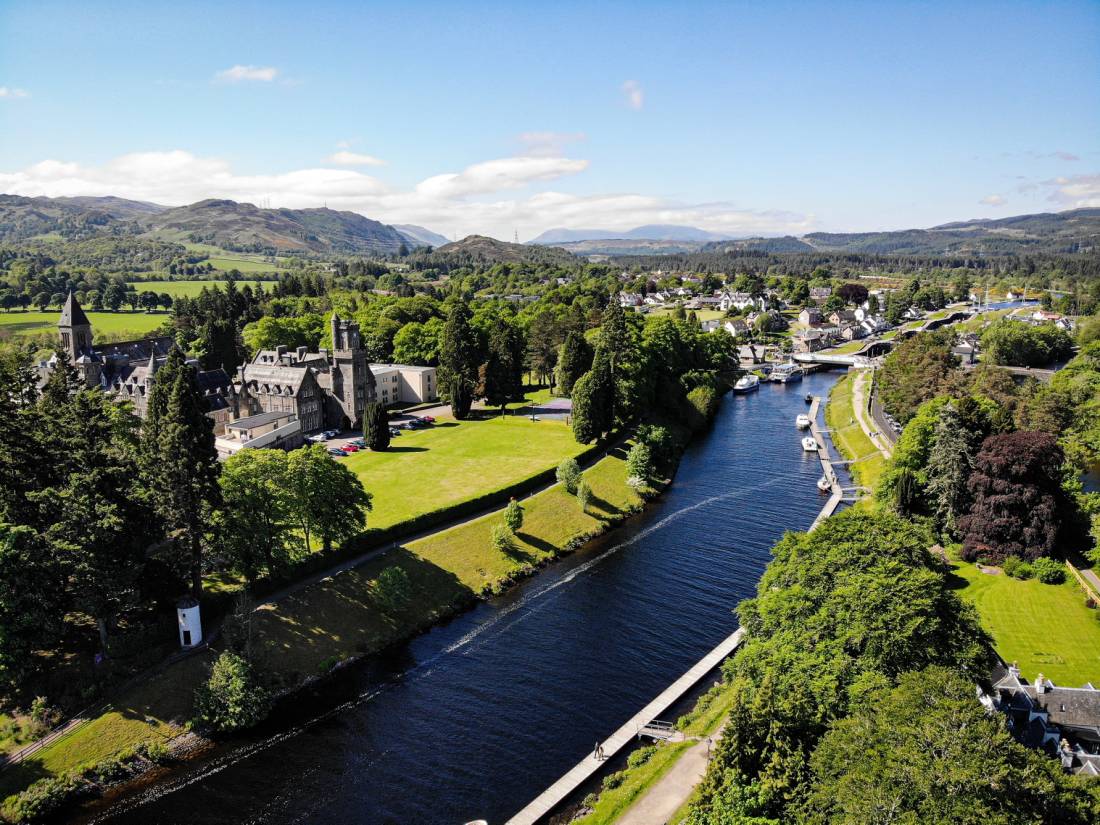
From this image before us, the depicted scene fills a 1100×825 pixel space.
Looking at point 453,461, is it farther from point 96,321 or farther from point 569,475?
point 96,321

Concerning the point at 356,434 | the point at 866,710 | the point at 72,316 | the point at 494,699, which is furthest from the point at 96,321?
the point at 866,710

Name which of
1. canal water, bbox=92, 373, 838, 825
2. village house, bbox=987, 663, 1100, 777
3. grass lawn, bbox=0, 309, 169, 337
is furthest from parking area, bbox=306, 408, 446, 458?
grass lawn, bbox=0, 309, 169, 337

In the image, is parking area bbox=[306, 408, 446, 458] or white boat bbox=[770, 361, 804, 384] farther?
white boat bbox=[770, 361, 804, 384]

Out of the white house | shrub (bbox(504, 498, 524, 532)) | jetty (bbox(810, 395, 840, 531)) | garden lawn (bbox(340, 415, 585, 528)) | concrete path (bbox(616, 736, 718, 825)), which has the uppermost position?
the white house

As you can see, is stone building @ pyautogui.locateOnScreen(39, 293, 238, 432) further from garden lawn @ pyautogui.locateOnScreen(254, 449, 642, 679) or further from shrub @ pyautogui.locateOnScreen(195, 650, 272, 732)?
shrub @ pyautogui.locateOnScreen(195, 650, 272, 732)

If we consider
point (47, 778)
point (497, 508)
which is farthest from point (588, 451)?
point (47, 778)

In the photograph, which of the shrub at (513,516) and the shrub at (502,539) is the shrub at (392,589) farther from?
the shrub at (513,516)
